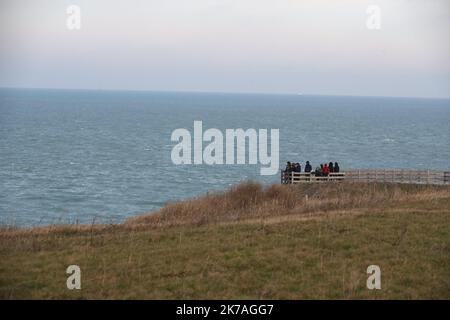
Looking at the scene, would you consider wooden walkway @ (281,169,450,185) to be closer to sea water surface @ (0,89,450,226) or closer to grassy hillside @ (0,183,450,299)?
sea water surface @ (0,89,450,226)

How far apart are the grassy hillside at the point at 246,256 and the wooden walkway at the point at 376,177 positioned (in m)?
14.5

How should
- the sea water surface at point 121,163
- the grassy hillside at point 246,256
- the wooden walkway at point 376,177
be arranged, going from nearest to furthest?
the grassy hillside at point 246,256 < the wooden walkway at point 376,177 < the sea water surface at point 121,163

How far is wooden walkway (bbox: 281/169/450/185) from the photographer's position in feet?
126

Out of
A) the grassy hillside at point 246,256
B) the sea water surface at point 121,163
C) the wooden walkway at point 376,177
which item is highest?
the grassy hillside at point 246,256

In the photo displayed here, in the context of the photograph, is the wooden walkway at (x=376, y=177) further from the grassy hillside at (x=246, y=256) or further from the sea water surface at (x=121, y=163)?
the grassy hillside at (x=246, y=256)

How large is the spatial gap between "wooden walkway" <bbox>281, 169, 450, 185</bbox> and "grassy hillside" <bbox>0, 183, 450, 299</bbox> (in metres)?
14.5

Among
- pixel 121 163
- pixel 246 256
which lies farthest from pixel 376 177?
pixel 121 163

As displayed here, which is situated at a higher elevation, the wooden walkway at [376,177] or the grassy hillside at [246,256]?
the grassy hillside at [246,256]

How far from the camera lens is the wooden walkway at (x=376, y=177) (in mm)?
38375

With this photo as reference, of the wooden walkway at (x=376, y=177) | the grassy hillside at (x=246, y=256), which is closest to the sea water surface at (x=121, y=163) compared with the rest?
the grassy hillside at (x=246, y=256)

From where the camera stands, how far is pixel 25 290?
507 inches

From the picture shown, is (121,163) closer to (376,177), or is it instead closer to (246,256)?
(376,177)
